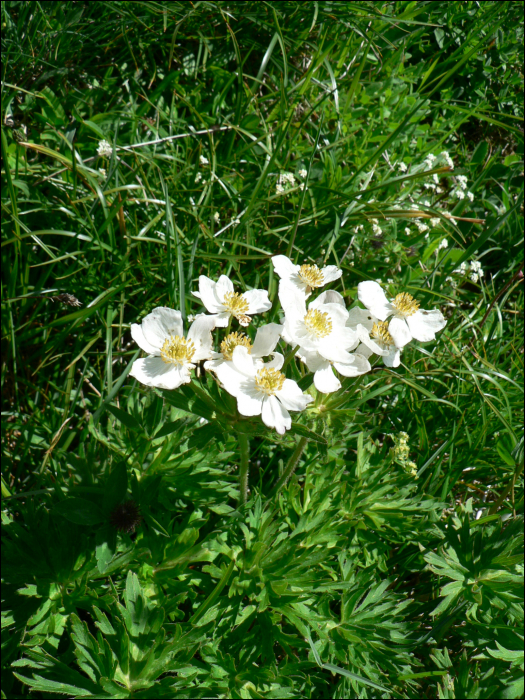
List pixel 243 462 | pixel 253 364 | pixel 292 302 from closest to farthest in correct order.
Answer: pixel 253 364
pixel 292 302
pixel 243 462

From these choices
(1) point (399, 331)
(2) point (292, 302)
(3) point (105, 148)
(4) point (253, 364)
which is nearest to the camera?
(4) point (253, 364)

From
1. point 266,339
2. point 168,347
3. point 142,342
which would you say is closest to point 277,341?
point 266,339

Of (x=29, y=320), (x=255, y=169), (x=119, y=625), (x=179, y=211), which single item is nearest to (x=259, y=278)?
(x=179, y=211)

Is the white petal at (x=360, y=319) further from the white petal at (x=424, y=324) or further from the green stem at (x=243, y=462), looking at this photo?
the green stem at (x=243, y=462)

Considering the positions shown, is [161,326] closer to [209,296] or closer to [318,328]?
[209,296]

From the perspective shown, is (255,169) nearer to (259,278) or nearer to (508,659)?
(259,278)

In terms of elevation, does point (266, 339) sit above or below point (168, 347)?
above

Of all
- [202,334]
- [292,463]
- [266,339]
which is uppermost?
→ [266,339]

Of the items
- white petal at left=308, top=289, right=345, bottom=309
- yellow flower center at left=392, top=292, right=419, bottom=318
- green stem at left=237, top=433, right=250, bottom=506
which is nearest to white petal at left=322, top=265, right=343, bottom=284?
white petal at left=308, top=289, right=345, bottom=309
